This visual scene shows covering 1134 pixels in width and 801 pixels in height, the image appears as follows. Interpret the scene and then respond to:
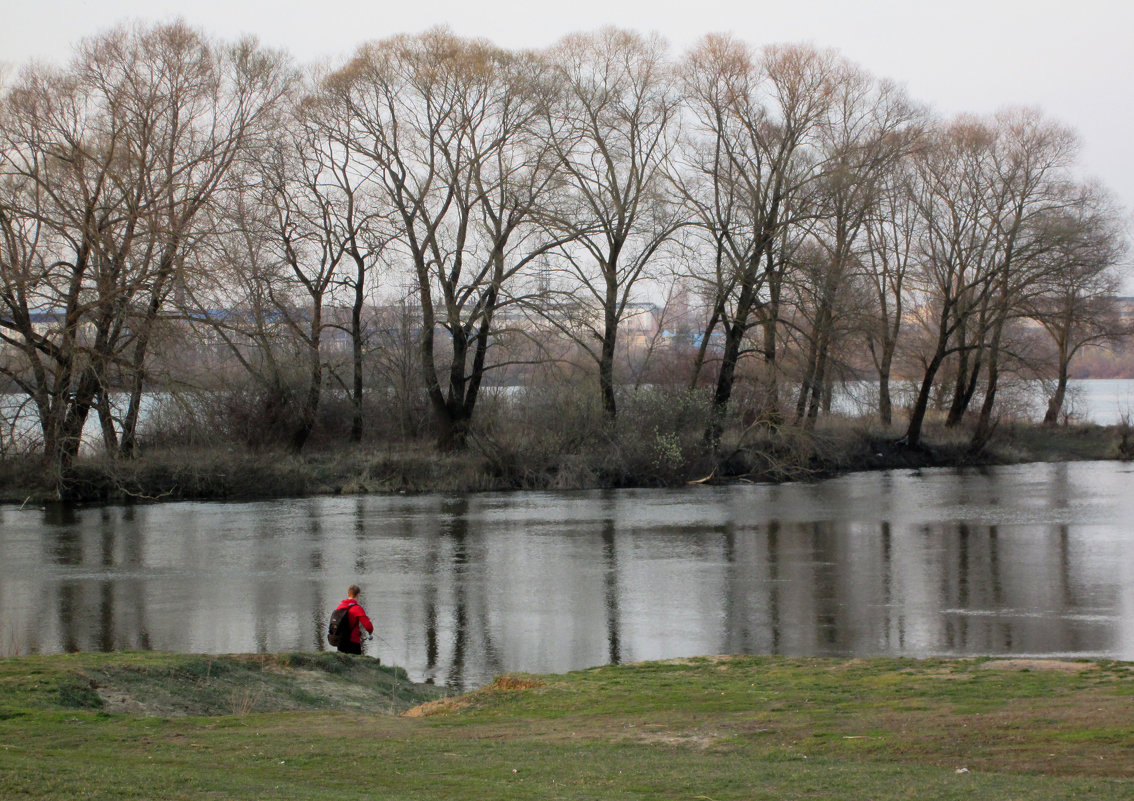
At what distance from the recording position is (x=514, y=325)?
122 ft

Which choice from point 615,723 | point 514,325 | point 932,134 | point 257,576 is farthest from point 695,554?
point 932,134

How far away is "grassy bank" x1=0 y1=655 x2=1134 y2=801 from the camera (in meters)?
5.88

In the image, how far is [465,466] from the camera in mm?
36062

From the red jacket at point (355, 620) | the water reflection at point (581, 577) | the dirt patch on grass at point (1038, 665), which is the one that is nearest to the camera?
the dirt patch on grass at point (1038, 665)

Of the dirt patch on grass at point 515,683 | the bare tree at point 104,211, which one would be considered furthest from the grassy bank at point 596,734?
the bare tree at point 104,211

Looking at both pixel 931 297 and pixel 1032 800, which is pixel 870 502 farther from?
pixel 1032 800

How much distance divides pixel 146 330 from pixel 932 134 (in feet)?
101

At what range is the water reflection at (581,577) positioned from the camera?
14.7 m

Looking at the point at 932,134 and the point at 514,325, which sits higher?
the point at 932,134

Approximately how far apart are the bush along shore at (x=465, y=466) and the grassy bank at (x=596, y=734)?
22813mm

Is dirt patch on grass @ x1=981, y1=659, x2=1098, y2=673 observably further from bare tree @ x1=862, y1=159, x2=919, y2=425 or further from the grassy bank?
bare tree @ x1=862, y1=159, x2=919, y2=425

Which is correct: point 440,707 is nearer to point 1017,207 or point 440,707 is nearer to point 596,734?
point 596,734

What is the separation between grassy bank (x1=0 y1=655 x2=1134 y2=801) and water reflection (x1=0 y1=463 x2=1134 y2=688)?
2992 millimetres

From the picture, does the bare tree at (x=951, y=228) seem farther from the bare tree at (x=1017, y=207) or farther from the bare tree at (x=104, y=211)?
the bare tree at (x=104, y=211)
